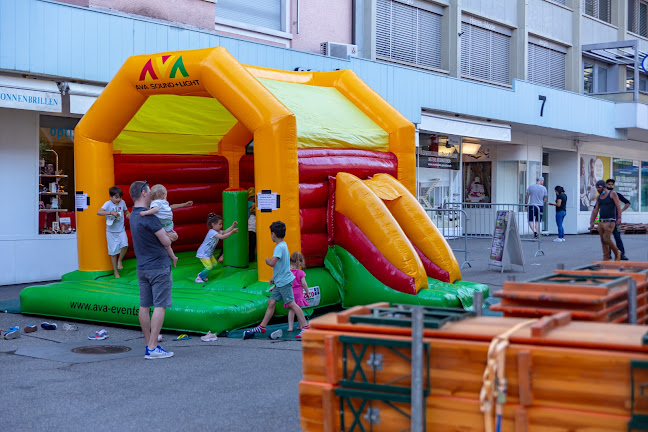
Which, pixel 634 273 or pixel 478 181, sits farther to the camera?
pixel 478 181

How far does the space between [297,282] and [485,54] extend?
1710 centimetres

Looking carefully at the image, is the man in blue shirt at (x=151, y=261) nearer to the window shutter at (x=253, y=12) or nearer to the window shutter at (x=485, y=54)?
the window shutter at (x=253, y=12)

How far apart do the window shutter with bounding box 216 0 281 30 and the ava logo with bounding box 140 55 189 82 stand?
622cm

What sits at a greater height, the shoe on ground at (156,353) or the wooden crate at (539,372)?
the wooden crate at (539,372)

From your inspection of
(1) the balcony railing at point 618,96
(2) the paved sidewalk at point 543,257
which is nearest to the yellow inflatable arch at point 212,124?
(2) the paved sidewalk at point 543,257

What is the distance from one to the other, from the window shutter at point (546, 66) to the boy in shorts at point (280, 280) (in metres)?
19.5

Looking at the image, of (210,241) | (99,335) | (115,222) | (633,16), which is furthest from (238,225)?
(633,16)

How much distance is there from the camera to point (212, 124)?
12180 millimetres

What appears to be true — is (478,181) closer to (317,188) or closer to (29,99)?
(317,188)

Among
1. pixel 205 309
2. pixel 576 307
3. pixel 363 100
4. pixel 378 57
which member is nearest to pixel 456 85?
pixel 378 57

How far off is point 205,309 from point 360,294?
6.66ft

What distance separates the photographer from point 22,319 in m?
9.35

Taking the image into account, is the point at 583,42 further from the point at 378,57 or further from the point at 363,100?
the point at 363,100

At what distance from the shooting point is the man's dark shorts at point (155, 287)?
7.20 meters
